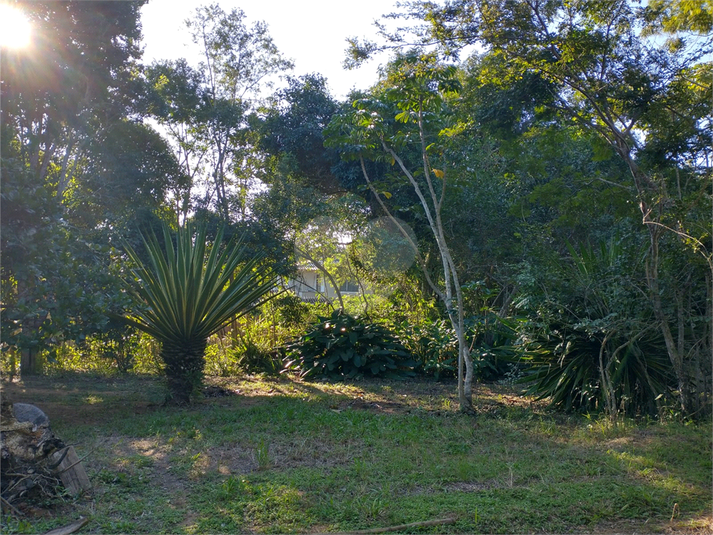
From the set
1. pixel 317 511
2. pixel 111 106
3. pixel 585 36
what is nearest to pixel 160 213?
pixel 111 106

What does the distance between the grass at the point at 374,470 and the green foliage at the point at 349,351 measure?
8.55 feet

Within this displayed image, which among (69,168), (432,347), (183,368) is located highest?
(69,168)

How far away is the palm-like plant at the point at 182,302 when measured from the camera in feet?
27.1

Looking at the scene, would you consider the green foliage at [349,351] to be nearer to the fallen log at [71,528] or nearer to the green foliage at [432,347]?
the green foliage at [432,347]

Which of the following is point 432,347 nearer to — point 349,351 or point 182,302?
point 349,351

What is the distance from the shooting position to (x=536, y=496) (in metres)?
4.57

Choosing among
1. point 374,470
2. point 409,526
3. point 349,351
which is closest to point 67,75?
point 349,351

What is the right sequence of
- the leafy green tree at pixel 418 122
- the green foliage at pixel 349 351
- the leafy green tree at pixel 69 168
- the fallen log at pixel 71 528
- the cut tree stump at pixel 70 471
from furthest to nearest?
the green foliage at pixel 349 351 → the leafy green tree at pixel 418 122 → the leafy green tree at pixel 69 168 → the cut tree stump at pixel 70 471 → the fallen log at pixel 71 528

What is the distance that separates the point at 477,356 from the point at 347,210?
420cm

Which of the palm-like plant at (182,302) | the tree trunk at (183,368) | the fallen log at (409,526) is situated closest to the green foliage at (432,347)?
the palm-like plant at (182,302)

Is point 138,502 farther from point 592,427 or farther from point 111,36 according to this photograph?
point 111,36

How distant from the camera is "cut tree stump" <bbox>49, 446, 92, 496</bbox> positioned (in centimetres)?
457

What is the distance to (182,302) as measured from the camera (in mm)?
8352

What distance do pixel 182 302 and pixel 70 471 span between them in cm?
390
